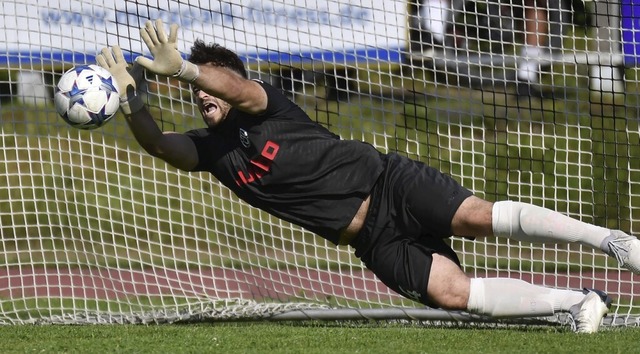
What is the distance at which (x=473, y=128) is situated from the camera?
725cm

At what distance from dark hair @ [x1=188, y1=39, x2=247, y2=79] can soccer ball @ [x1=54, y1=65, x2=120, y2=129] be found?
0.51 meters

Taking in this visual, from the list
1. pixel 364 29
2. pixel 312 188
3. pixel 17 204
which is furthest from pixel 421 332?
pixel 17 204

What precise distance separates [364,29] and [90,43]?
180 centimetres

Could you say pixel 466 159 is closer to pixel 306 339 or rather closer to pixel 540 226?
pixel 540 226

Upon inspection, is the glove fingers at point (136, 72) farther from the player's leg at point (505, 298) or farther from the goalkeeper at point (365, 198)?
the player's leg at point (505, 298)

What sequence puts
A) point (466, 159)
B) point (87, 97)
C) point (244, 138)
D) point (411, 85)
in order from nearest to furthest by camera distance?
point (87, 97) → point (244, 138) → point (411, 85) → point (466, 159)

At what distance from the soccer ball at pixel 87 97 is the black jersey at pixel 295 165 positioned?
0.66 metres

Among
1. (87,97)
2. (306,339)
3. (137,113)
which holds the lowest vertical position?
(306,339)

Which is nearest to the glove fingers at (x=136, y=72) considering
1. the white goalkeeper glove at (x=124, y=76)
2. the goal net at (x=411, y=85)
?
the white goalkeeper glove at (x=124, y=76)

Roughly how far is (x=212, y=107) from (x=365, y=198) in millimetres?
899

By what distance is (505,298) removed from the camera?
5367 millimetres

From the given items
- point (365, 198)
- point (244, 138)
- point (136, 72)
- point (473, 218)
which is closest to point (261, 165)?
point (244, 138)

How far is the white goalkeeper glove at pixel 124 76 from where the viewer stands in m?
5.26

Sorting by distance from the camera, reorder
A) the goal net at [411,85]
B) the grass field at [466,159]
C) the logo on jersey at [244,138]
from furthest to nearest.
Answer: the goal net at [411,85]
the grass field at [466,159]
the logo on jersey at [244,138]
